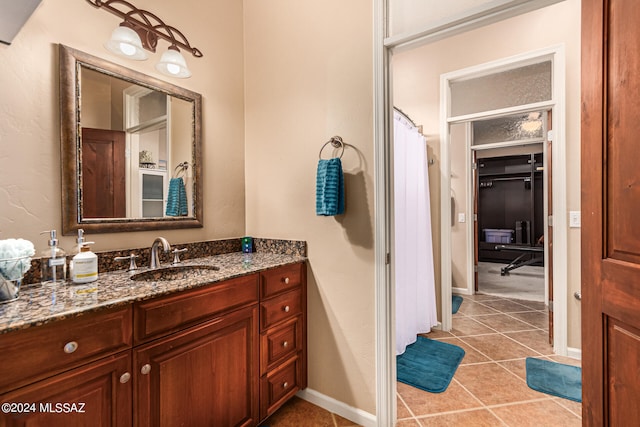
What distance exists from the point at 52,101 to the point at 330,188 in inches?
53.3

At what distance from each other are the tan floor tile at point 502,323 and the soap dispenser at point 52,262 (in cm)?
346

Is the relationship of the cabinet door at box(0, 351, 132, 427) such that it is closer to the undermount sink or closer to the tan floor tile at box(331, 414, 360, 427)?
the undermount sink

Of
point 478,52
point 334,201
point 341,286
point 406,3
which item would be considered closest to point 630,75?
point 406,3

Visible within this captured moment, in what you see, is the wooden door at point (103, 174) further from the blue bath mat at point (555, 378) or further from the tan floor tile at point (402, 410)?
the blue bath mat at point (555, 378)

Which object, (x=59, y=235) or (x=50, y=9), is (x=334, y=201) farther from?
(x=50, y=9)

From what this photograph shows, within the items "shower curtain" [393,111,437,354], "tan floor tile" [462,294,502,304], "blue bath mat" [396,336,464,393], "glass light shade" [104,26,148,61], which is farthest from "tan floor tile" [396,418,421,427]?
"tan floor tile" [462,294,502,304]

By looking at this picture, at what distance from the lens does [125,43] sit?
143 cm

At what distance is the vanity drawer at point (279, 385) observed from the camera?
5.28 feet

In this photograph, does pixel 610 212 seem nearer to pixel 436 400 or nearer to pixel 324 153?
pixel 324 153

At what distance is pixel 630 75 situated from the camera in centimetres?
99

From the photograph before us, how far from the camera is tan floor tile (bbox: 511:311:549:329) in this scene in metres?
3.10

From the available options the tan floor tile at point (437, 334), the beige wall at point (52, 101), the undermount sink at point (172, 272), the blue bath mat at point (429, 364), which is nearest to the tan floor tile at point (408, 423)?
the blue bath mat at point (429, 364)

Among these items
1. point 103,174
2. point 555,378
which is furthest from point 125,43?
point 555,378

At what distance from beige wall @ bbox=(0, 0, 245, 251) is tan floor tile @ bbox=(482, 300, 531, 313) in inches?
136
